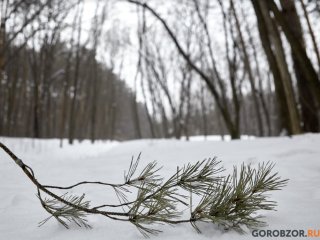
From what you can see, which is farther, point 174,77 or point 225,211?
point 174,77

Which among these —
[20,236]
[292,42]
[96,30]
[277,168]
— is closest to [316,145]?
[277,168]

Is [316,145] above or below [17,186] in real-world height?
above

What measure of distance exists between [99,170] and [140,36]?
1441 cm

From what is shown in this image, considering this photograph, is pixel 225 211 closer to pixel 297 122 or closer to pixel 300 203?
pixel 300 203

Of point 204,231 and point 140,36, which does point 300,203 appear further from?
point 140,36

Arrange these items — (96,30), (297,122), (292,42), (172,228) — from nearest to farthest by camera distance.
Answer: (172,228)
(292,42)
(297,122)
(96,30)

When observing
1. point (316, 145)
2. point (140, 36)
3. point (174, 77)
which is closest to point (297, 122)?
point (316, 145)

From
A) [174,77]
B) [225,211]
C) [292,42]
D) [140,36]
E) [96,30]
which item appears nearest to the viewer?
[225,211]

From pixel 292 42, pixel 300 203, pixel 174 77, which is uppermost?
pixel 174 77

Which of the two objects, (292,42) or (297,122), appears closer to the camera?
(292,42)

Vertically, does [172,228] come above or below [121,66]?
below

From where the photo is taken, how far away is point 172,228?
149cm

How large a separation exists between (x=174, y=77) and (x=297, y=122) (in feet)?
58.3

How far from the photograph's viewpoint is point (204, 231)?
1435 millimetres
